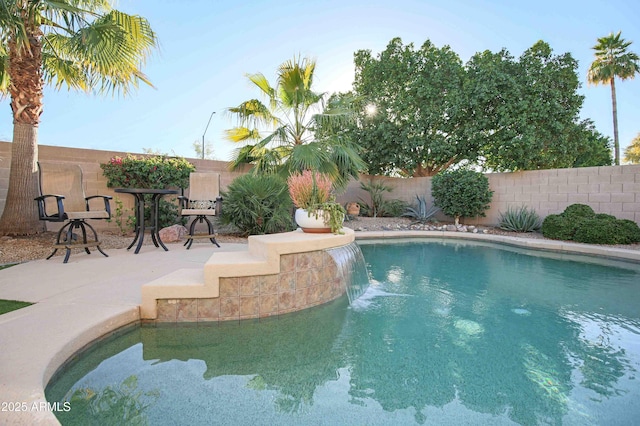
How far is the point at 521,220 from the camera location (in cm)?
772

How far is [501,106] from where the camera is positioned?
9.04 m

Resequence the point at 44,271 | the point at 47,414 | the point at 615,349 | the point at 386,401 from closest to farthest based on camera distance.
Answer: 1. the point at 47,414
2. the point at 386,401
3. the point at 615,349
4. the point at 44,271

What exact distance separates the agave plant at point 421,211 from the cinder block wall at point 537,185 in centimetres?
100

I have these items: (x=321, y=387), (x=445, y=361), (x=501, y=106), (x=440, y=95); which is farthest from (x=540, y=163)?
(x=321, y=387)

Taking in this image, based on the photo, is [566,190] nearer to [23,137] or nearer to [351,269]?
[351,269]

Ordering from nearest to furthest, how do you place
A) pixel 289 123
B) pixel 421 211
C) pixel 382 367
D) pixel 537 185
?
1. pixel 382 367
2. pixel 289 123
3. pixel 537 185
4. pixel 421 211

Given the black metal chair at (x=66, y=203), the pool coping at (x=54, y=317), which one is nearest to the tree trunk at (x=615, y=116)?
the pool coping at (x=54, y=317)

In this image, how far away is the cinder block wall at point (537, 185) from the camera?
588 centimetres

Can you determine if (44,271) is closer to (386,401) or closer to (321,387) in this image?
(321,387)

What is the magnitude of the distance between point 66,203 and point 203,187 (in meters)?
1.77

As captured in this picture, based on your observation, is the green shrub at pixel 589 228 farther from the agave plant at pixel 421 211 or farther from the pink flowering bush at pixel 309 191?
→ the pink flowering bush at pixel 309 191

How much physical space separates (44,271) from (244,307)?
2259mm

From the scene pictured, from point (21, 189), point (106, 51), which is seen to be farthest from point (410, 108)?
point (21, 189)

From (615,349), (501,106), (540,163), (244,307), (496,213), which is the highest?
(501,106)
